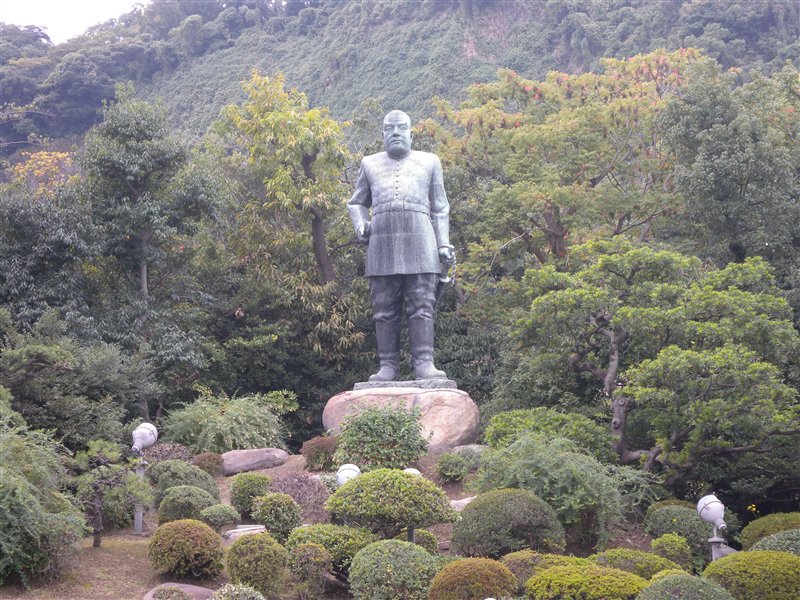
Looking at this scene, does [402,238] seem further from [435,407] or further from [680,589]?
[680,589]

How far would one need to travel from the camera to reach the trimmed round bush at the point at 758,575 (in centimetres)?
732

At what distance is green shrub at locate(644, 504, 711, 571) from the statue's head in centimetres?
572

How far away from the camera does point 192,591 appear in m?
7.90

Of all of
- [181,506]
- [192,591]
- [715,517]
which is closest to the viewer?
[192,591]

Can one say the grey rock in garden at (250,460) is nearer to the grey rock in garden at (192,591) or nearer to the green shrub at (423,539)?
the green shrub at (423,539)

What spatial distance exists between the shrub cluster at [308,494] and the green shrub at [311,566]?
1654 millimetres

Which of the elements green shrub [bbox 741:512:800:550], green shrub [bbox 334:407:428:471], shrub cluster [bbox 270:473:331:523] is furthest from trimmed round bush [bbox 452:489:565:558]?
green shrub [bbox 334:407:428:471]

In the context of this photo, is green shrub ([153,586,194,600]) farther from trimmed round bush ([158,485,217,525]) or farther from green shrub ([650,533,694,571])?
green shrub ([650,533,694,571])

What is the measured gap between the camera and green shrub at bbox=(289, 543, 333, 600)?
7957mm

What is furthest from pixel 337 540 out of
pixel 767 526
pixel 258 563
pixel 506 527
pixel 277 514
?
pixel 767 526

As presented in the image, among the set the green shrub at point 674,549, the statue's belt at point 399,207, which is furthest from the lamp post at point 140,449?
the green shrub at point 674,549

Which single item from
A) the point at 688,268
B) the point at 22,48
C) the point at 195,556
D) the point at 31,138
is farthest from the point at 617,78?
the point at 22,48

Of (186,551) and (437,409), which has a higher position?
(437,409)

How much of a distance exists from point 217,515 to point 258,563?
1.66m
